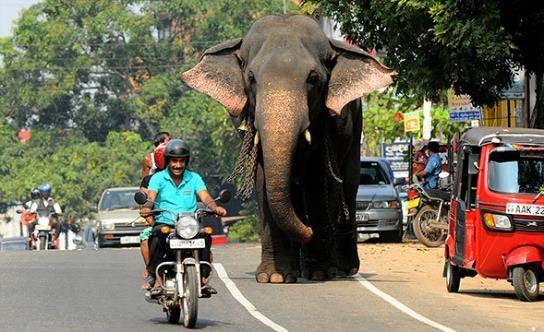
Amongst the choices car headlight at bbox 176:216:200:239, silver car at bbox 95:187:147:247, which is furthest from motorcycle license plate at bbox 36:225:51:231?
car headlight at bbox 176:216:200:239

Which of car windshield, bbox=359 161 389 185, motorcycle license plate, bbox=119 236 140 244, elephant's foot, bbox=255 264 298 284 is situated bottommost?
motorcycle license plate, bbox=119 236 140 244

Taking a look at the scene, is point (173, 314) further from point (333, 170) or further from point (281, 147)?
point (333, 170)

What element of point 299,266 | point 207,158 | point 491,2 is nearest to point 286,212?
point 299,266

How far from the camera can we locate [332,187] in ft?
74.7

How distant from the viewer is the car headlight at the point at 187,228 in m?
16.2

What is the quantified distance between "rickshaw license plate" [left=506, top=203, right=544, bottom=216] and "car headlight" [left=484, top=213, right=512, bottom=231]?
0.13m

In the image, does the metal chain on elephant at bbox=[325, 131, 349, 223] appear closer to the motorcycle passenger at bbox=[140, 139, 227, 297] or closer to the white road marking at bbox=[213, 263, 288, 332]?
the white road marking at bbox=[213, 263, 288, 332]

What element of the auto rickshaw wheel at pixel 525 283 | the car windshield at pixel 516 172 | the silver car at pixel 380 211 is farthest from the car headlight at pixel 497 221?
the silver car at pixel 380 211

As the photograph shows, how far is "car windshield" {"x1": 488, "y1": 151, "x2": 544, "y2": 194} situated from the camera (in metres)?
20.8

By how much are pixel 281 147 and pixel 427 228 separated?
11996 millimetres

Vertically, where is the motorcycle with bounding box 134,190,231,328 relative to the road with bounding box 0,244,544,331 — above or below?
above

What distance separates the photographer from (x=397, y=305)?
1955 cm

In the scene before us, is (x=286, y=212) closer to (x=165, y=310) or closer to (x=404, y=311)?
(x=404, y=311)

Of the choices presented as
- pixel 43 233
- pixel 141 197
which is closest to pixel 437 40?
pixel 141 197
